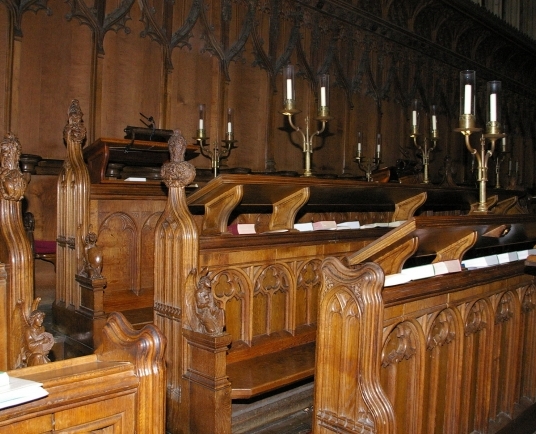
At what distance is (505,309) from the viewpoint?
3223 millimetres

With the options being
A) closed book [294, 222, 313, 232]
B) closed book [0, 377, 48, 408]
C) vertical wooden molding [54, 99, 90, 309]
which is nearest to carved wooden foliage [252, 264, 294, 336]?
closed book [294, 222, 313, 232]

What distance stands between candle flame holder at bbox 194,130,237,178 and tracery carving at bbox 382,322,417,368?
9.95ft

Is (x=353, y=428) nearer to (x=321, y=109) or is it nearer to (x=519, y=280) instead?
(x=519, y=280)

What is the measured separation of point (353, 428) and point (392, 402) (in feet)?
0.73

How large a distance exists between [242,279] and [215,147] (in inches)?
92.4

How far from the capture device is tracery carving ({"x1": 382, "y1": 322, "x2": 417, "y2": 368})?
2.33 meters

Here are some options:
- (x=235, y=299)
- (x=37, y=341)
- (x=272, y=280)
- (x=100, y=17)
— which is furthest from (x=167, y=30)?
(x=37, y=341)

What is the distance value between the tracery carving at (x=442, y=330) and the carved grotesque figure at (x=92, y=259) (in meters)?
2.22

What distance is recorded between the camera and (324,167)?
7.88 meters

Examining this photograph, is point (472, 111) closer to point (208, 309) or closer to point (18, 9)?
point (208, 309)

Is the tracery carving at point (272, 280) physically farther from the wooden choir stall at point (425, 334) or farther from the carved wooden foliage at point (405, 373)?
the carved wooden foliage at point (405, 373)

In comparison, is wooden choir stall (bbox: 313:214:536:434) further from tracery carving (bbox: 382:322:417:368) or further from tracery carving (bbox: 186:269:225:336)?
tracery carving (bbox: 186:269:225:336)

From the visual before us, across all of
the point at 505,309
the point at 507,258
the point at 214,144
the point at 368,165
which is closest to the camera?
the point at 505,309

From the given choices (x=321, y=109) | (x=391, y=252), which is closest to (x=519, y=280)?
(x=391, y=252)
